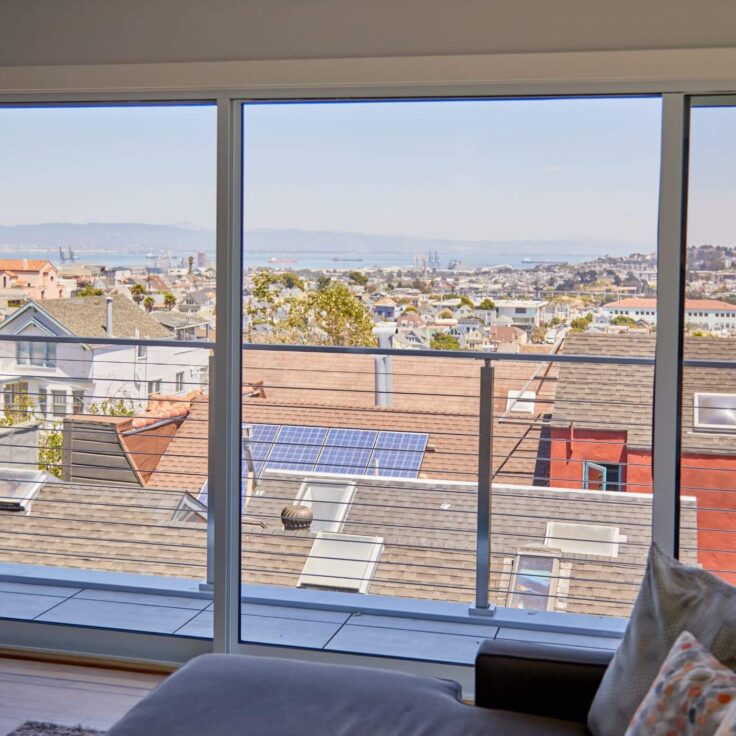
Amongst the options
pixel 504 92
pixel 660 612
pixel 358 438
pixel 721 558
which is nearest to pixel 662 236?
pixel 504 92

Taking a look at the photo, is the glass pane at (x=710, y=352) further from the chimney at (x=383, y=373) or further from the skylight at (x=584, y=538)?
the chimney at (x=383, y=373)

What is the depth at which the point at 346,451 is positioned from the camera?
4.37 m

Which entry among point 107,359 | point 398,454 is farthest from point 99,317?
point 398,454

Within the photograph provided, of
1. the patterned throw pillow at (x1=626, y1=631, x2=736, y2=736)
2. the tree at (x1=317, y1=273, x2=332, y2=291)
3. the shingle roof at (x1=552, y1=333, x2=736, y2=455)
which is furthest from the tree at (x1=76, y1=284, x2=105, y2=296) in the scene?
the patterned throw pillow at (x1=626, y1=631, x2=736, y2=736)

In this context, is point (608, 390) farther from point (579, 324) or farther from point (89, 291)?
point (89, 291)

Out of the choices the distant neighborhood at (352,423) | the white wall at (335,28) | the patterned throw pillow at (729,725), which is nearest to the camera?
the patterned throw pillow at (729,725)

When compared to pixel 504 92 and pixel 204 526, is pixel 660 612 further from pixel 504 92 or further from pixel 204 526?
pixel 204 526

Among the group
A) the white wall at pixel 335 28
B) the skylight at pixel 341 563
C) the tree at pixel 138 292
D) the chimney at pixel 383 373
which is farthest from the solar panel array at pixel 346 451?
the white wall at pixel 335 28

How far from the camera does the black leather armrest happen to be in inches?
88.1

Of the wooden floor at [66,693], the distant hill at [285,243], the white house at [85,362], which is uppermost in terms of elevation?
the distant hill at [285,243]

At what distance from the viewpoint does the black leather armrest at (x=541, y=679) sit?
2238 millimetres

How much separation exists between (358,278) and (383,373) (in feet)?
1.63

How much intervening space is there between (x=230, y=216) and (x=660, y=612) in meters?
2.12

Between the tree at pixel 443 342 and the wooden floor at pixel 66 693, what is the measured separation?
66.4 inches
